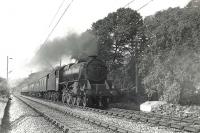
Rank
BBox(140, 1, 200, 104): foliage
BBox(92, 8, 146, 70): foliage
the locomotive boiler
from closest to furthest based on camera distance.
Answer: BBox(140, 1, 200, 104): foliage → the locomotive boiler → BBox(92, 8, 146, 70): foliage

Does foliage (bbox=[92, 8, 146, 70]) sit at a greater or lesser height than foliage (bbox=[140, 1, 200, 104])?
greater

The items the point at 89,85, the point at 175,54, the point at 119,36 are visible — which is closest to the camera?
the point at 175,54

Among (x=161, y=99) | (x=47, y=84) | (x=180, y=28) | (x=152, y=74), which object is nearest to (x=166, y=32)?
(x=180, y=28)

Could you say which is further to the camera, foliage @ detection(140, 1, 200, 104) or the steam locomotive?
the steam locomotive

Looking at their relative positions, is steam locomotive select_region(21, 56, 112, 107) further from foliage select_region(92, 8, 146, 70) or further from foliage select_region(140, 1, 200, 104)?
foliage select_region(92, 8, 146, 70)

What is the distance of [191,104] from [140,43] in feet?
67.8

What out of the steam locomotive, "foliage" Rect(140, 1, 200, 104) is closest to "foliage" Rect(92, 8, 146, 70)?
the steam locomotive

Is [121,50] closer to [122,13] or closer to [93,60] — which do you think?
[122,13]

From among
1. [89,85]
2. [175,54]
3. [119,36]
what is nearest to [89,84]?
[89,85]

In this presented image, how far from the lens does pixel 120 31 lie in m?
38.8

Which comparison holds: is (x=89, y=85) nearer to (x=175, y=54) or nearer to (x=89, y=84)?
(x=89, y=84)

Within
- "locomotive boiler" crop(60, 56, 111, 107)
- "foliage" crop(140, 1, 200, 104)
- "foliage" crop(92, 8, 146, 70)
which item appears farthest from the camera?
"foliage" crop(92, 8, 146, 70)

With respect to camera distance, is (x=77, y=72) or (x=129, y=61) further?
(x=129, y=61)

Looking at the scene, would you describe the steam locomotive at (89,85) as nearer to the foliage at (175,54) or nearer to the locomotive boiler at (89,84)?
the locomotive boiler at (89,84)
